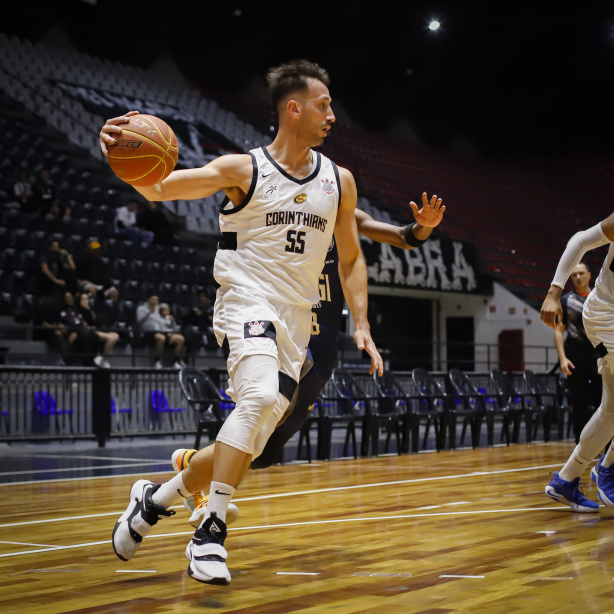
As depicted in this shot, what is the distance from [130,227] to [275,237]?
1359 centimetres

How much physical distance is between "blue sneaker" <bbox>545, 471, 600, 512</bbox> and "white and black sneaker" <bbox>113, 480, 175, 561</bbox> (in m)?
2.58

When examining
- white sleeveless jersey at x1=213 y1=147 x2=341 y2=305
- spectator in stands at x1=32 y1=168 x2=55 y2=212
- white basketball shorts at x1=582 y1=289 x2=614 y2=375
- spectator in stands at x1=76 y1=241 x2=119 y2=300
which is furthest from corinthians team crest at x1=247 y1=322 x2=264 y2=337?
spectator in stands at x1=32 y1=168 x2=55 y2=212

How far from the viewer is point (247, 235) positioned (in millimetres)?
3777

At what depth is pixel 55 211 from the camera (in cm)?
1566

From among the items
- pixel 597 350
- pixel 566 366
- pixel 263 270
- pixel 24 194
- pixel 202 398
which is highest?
pixel 24 194

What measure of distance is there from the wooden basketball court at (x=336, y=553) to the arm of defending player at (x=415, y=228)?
1.39 metres

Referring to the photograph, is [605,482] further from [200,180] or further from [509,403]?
[509,403]

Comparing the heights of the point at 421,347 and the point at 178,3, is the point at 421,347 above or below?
below

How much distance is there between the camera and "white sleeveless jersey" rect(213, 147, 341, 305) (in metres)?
3.73

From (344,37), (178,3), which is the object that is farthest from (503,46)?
(178,3)

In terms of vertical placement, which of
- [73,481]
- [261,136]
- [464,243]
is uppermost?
[261,136]

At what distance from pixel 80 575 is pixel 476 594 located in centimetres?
154

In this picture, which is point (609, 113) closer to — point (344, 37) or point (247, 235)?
point (344, 37)

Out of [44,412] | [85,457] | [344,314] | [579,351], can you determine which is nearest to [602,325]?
[579,351]
